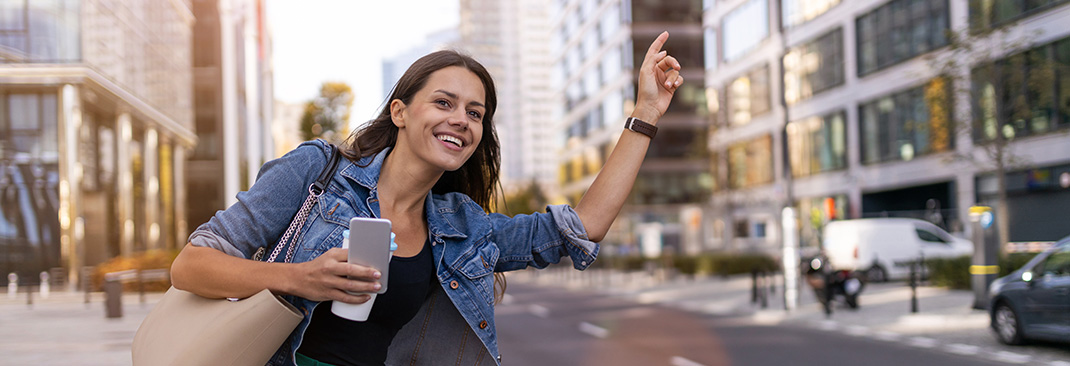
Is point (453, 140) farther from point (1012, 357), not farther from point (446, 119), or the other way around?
point (1012, 357)

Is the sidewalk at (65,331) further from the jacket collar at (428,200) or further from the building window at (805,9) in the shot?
the building window at (805,9)

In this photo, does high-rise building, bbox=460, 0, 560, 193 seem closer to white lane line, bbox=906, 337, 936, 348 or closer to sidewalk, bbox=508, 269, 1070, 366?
sidewalk, bbox=508, 269, 1070, 366

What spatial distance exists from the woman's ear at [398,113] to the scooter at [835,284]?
16.2 m

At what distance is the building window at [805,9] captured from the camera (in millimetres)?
41281

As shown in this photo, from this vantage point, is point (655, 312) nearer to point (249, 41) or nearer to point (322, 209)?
point (249, 41)

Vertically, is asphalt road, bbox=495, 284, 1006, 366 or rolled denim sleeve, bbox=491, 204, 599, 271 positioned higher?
rolled denim sleeve, bbox=491, 204, 599, 271

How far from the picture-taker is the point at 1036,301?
11.4 m

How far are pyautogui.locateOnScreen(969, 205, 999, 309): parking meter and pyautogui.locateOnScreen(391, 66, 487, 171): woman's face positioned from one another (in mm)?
16004

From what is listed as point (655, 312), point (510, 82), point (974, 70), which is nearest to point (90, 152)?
point (655, 312)

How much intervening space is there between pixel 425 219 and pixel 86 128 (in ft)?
82.1

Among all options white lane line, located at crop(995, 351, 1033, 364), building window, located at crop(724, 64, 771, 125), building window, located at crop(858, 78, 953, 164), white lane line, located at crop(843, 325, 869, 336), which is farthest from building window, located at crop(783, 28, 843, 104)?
white lane line, located at crop(995, 351, 1033, 364)

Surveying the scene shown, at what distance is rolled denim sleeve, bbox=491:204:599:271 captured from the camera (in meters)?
2.54

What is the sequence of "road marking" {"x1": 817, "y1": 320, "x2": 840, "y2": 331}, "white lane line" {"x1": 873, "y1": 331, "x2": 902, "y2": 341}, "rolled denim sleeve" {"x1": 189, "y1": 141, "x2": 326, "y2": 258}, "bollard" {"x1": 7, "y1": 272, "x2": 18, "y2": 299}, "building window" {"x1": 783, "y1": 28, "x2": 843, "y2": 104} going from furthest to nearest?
1. "building window" {"x1": 783, "y1": 28, "x2": 843, "y2": 104}
2. "bollard" {"x1": 7, "y1": 272, "x2": 18, "y2": 299}
3. "road marking" {"x1": 817, "y1": 320, "x2": 840, "y2": 331}
4. "white lane line" {"x1": 873, "y1": 331, "x2": 902, "y2": 341}
5. "rolled denim sleeve" {"x1": 189, "y1": 141, "x2": 326, "y2": 258}

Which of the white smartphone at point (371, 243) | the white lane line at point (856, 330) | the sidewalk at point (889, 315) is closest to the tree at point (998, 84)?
the sidewalk at point (889, 315)
